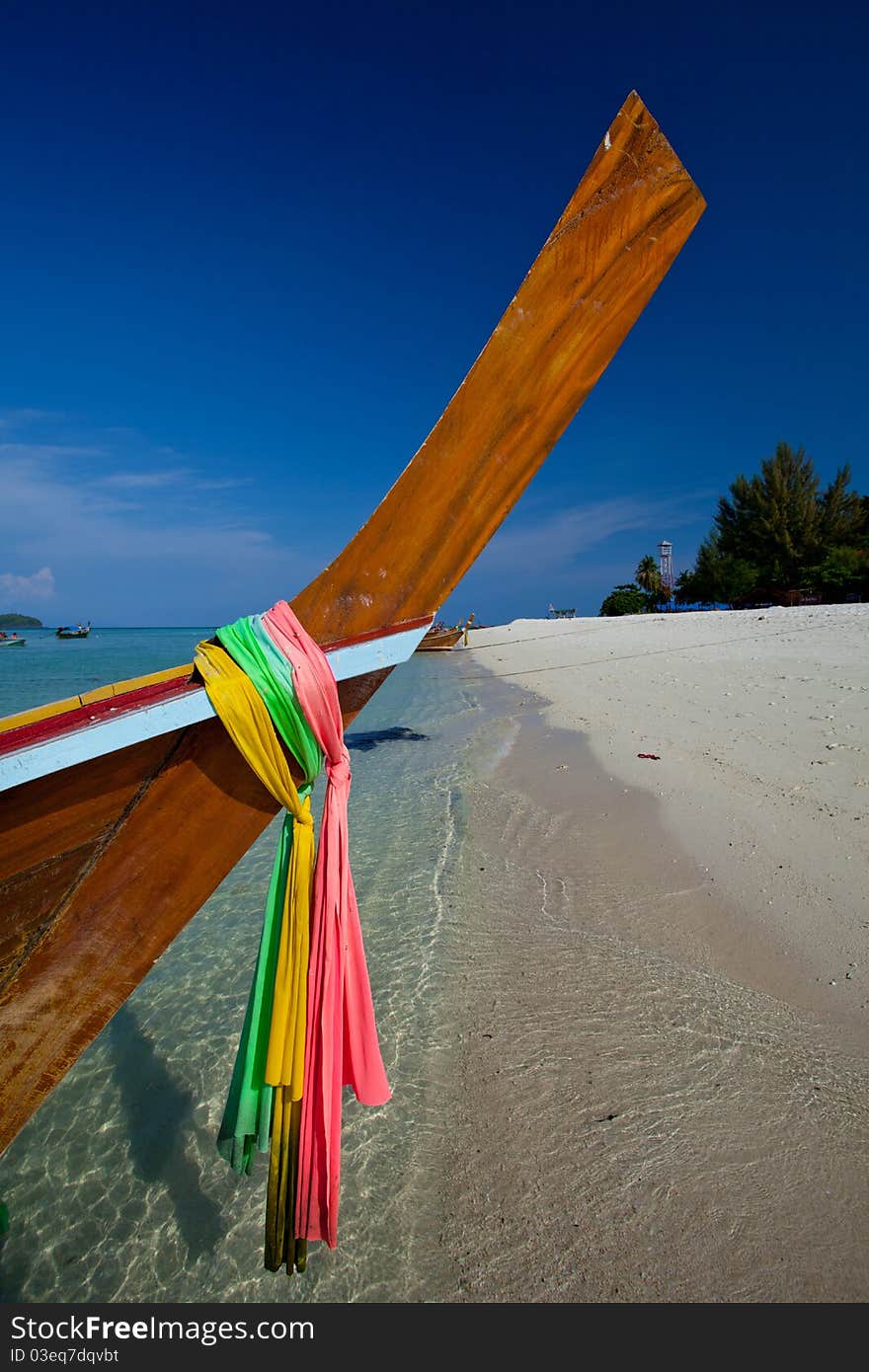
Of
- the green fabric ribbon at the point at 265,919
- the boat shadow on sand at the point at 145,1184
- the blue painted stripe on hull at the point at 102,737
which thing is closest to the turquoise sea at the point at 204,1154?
the boat shadow on sand at the point at 145,1184

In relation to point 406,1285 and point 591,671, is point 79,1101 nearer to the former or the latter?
point 406,1285

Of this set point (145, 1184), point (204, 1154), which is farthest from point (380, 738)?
point (145, 1184)

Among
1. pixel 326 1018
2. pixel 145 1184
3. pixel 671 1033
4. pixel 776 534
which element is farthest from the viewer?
pixel 776 534

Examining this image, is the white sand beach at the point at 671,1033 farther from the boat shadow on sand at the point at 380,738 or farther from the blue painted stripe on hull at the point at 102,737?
the boat shadow on sand at the point at 380,738

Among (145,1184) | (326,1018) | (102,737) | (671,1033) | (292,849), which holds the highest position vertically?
(102,737)

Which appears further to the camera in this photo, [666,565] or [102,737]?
[666,565]

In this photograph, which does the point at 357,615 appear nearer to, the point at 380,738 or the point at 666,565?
the point at 380,738

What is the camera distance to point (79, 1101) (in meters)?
3.63

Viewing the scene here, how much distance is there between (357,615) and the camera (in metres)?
1.66

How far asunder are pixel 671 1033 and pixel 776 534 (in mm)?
52105

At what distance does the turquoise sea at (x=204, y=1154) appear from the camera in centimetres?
253

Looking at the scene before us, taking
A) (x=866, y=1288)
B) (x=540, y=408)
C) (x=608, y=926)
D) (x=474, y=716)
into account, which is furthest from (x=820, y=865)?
(x=474, y=716)

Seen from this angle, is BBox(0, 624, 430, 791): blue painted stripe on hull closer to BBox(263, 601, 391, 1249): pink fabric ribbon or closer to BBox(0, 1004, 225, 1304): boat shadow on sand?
BBox(263, 601, 391, 1249): pink fabric ribbon

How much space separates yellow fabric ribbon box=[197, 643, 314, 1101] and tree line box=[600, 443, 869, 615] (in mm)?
47583
